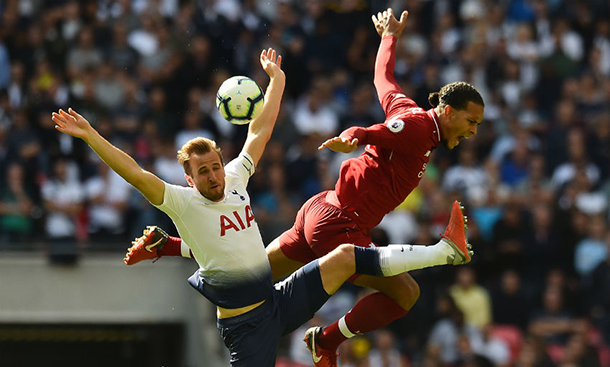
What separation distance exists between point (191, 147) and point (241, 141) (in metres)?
6.57

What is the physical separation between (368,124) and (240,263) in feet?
23.9

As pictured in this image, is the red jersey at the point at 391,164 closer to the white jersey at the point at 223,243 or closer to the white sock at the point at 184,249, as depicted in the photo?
the white jersey at the point at 223,243

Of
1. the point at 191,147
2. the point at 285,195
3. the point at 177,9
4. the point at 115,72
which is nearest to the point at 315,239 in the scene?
the point at 191,147

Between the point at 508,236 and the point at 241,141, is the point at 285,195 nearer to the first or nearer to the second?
the point at 241,141


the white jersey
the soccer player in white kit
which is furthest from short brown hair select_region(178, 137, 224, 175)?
the white jersey

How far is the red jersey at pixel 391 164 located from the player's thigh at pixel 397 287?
0.41m

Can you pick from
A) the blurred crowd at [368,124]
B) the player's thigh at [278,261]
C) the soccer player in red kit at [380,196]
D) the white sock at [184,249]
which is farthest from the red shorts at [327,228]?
the blurred crowd at [368,124]

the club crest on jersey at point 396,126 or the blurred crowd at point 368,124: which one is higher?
the blurred crowd at point 368,124

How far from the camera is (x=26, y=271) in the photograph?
1333 centimetres

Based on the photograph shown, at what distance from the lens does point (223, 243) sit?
738 centimetres

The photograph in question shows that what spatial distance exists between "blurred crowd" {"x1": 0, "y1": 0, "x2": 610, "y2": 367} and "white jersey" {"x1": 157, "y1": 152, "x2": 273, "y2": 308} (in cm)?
532

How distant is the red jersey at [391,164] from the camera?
7.64m

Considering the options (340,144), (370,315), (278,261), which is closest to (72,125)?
(340,144)

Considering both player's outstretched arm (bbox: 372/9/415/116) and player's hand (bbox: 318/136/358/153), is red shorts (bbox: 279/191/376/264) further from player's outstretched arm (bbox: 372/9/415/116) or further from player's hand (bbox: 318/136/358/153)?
player's hand (bbox: 318/136/358/153)
